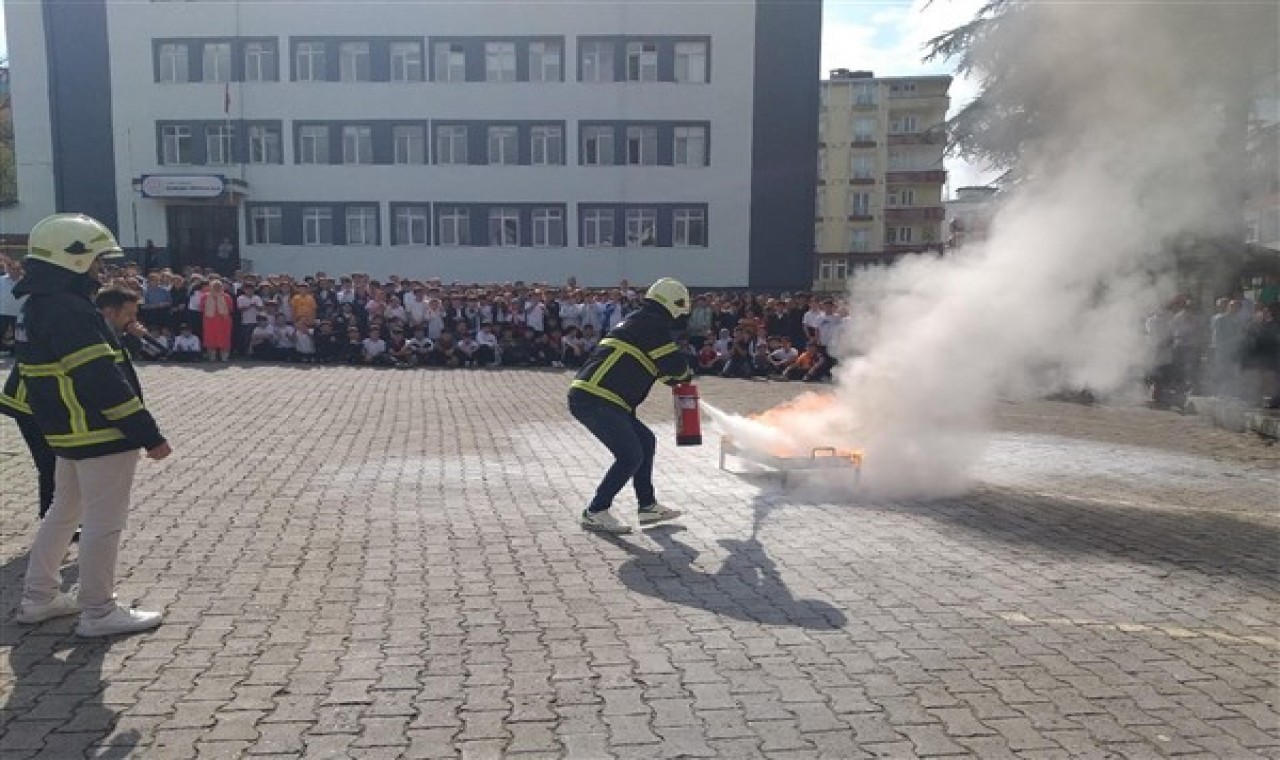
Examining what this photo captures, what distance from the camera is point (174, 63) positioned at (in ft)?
122

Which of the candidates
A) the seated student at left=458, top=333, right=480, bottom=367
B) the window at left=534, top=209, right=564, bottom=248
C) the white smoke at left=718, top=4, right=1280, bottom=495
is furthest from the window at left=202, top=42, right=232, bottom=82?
the white smoke at left=718, top=4, right=1280, bottom=495

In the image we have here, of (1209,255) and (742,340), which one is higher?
(1209,255)

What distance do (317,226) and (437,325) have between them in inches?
763

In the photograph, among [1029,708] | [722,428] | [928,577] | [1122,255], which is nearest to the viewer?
[1029,708]

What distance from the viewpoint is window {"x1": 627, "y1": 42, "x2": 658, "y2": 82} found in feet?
121

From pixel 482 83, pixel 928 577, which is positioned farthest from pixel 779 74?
pixel 928 577

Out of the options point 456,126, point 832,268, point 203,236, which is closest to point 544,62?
→ point 456,126

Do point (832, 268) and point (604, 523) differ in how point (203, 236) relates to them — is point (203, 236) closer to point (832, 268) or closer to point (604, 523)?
point (604, 523)

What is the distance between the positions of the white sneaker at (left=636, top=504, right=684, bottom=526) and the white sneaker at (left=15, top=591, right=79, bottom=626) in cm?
359

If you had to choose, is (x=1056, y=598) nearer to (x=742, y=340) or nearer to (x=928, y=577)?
(x=928, y=577)

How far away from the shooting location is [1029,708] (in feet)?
12.8

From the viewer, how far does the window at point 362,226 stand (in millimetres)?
36781

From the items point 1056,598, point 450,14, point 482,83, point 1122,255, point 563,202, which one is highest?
point 450,14

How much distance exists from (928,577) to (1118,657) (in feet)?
4.22
